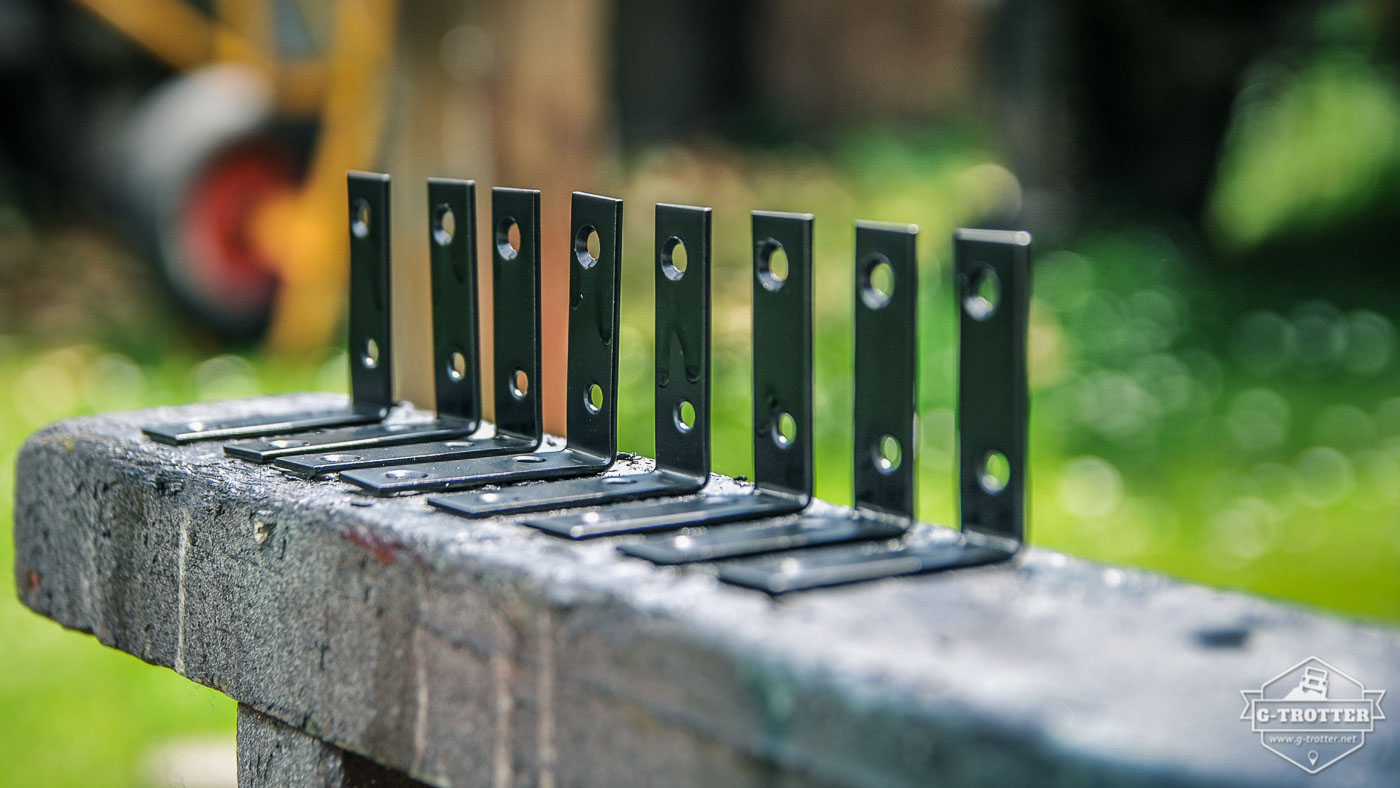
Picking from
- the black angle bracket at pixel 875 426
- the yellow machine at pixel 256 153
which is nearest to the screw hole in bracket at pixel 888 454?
the black angle bracket at pixel 875 426

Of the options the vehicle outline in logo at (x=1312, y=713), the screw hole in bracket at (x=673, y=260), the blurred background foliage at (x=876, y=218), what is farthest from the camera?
the blurred background foliage at (x=876, y=218)

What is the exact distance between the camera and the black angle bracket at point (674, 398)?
1.27 meters

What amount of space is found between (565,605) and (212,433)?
25.9 inches

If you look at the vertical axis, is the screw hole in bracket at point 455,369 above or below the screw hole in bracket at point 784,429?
above

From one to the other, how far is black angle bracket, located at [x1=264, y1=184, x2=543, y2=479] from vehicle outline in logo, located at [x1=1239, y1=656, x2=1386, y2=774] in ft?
2.49

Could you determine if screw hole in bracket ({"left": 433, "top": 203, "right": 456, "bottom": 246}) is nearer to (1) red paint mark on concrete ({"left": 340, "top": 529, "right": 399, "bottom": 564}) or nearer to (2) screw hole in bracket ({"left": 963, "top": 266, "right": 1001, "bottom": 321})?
(1) red paint mark on concrete ({"left": 340, "top": 529, "right": 399, "bottom": 564})

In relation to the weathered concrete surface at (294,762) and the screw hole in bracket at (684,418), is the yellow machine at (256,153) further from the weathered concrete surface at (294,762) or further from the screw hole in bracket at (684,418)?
the screw hole in bracket at (684,418)

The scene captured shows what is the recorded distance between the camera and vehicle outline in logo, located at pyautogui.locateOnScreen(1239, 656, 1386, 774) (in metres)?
0.82

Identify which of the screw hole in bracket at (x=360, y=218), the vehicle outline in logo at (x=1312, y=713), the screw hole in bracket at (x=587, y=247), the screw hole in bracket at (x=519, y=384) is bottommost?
the vehicle outline in logo at (x=1312, y=713)

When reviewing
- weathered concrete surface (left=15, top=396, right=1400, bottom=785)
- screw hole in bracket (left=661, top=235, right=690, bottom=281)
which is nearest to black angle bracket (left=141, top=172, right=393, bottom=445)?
weathered concrete surface (left=15, top=396, right=1400, bottom=785)

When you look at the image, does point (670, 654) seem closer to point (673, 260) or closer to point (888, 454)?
point (888, 454)

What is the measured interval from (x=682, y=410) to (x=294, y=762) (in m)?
0.48

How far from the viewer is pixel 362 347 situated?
5.33ft

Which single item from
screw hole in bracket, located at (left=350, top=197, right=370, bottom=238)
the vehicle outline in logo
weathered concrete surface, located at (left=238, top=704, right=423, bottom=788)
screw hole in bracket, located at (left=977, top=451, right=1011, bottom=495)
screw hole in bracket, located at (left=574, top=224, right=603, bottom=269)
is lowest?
weathered concrete surface, located at (left=238, top=704, right=423, bottom=788)
